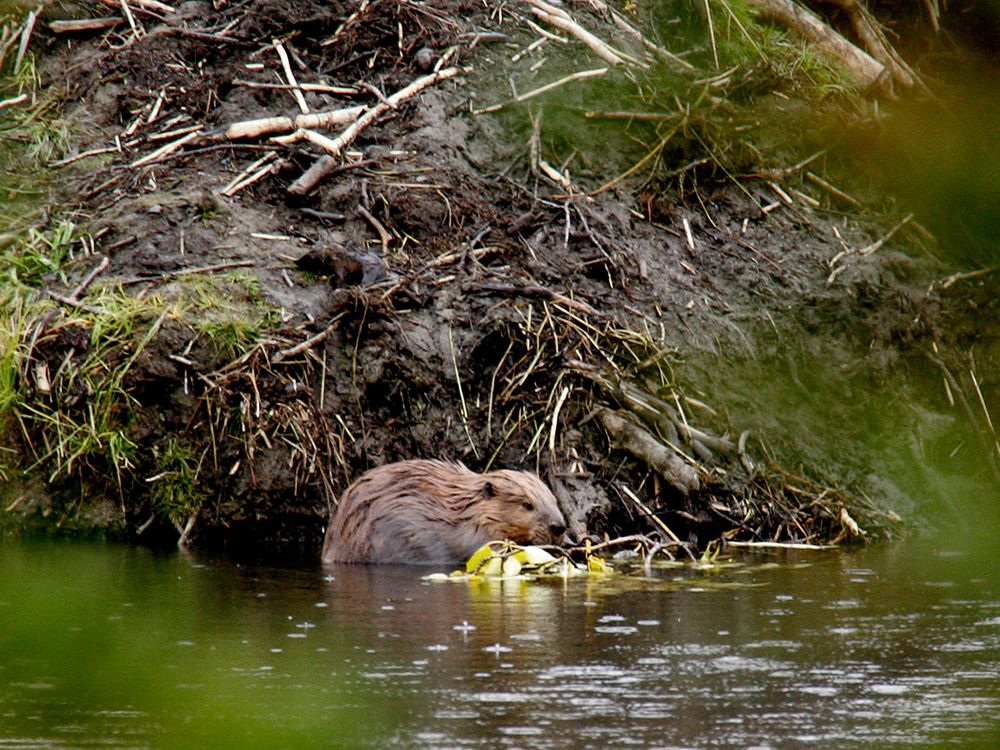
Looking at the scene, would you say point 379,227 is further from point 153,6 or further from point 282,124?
point 153,6

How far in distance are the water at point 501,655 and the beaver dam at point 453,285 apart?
36.0 inches

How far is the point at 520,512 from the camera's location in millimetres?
7180

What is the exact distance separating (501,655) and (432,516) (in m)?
2.71

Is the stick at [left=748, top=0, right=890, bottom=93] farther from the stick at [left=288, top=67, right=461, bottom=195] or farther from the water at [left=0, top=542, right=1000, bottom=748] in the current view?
the water at [left=0, top=542, right=1000, bottom=748]

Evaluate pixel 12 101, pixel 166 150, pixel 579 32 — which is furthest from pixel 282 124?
pixel 579 32

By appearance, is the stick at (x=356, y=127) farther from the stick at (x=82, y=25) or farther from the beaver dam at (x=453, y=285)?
the stick at (x=82, y=25)

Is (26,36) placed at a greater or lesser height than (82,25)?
lesser

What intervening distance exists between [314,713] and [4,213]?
846cm

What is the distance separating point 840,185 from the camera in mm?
10258

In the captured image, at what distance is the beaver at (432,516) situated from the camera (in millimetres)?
7086

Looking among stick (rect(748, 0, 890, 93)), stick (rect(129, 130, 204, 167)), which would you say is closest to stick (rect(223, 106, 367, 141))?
→ stick (rect(129, 130, 204, 167))

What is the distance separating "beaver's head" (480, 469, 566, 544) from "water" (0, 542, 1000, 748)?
24.2 inches

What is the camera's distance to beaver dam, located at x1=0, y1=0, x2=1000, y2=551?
773 centimetres

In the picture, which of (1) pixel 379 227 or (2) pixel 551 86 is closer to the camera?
(1) pixel 379 227
